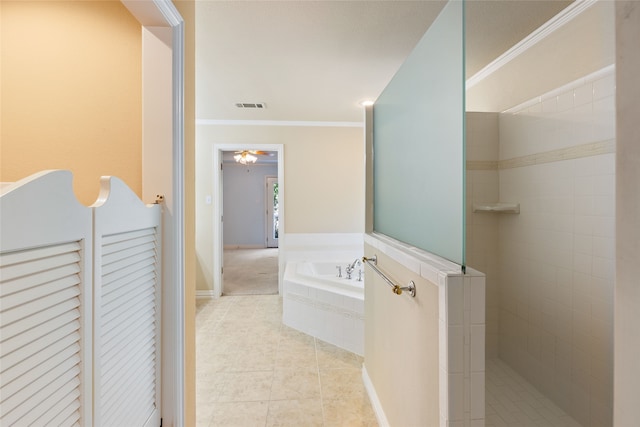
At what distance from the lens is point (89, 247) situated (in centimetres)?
66

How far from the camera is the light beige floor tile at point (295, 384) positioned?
186 centimetres

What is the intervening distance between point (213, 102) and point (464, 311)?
3179 mm

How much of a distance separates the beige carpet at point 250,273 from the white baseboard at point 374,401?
7.40ft

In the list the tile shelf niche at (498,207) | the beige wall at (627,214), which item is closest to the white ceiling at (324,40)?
the tile shelf niche at (498,207)

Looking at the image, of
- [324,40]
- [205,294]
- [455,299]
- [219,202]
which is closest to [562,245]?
[455,299]

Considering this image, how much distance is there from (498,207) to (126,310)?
233 cm

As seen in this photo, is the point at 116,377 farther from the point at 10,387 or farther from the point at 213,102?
the point at 213,102

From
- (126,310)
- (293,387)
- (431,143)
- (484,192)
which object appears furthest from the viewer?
(484,192)

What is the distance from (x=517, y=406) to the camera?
177 centimetres

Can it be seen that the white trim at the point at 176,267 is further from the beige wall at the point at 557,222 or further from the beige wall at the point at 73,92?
the beige wall at the point at 557,222

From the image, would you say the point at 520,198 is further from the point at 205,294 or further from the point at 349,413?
the point at 205,294

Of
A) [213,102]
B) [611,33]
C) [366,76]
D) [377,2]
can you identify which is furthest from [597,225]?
[213,102]

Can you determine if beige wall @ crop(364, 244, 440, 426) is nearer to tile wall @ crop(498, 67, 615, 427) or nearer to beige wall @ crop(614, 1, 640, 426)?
beige wall @ crop(614, 1, 640, 426)

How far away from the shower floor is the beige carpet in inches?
108
